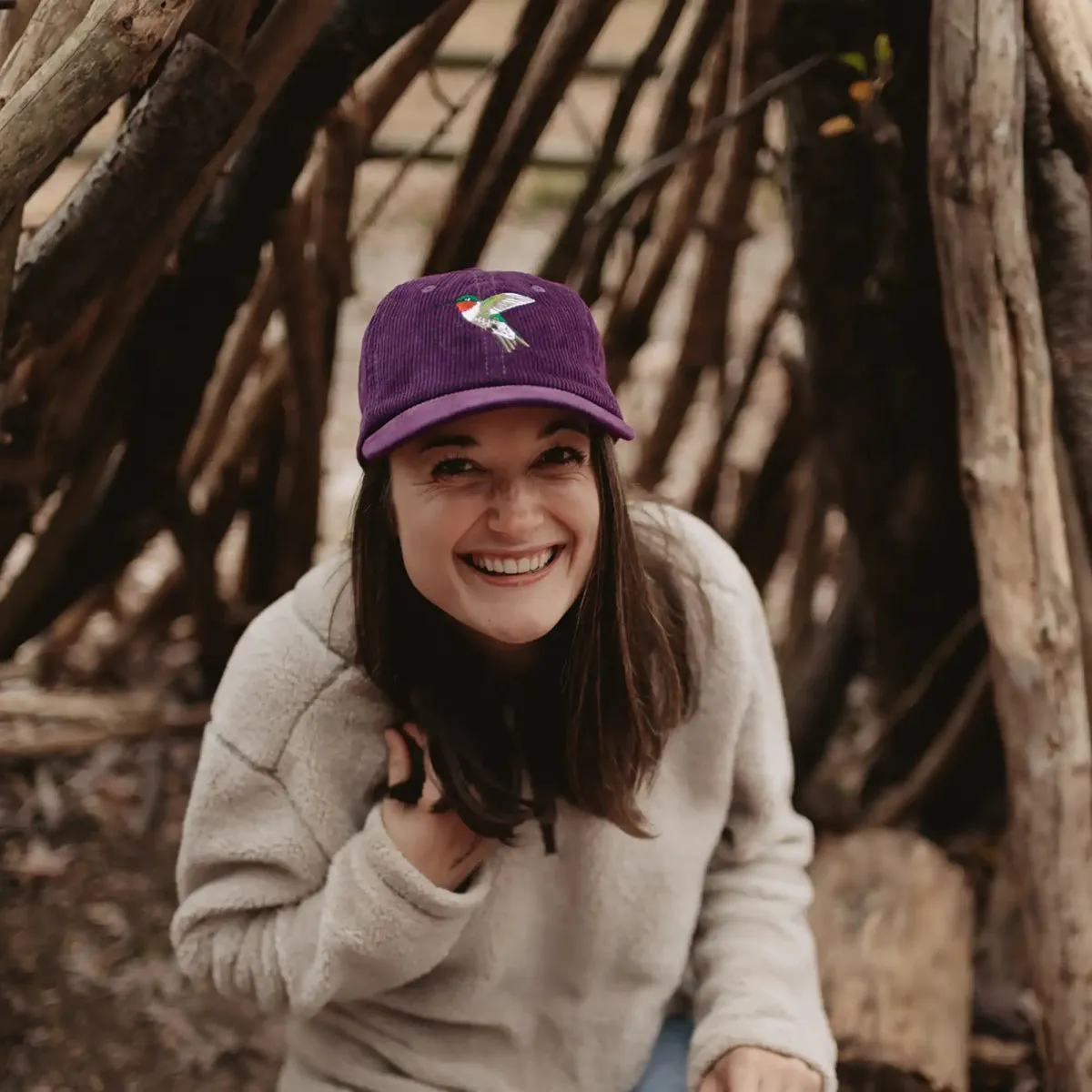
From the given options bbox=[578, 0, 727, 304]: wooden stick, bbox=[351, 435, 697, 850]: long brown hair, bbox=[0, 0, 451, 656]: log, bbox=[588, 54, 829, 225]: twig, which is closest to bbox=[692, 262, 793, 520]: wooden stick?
bbox=[578, 0, 727, 304]: wooden stick

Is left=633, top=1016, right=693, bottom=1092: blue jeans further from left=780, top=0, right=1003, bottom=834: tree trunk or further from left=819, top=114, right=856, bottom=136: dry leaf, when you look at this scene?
left=819, top=114, right=856, bottom=136: dry leaf

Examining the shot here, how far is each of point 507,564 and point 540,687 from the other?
6.9 inches

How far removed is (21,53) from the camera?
3.03 ft

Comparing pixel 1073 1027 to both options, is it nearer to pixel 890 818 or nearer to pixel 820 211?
pixel 890 818

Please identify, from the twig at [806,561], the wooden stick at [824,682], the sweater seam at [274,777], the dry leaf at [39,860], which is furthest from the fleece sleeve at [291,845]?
the twig at [806,561]

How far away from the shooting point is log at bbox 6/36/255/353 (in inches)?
39.4

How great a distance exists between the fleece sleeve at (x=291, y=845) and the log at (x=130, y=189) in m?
0.34

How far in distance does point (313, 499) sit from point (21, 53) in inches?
41.3

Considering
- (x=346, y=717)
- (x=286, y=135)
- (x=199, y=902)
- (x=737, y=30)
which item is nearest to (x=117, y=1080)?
(x=199, y=902)

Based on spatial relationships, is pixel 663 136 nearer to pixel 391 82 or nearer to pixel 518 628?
pixel 391 82

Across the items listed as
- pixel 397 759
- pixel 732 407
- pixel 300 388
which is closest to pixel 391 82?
pixel 300 388

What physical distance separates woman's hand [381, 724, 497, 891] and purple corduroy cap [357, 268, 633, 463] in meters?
0.29

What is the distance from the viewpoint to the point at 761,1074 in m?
1.07

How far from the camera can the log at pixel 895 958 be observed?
1309 mm
